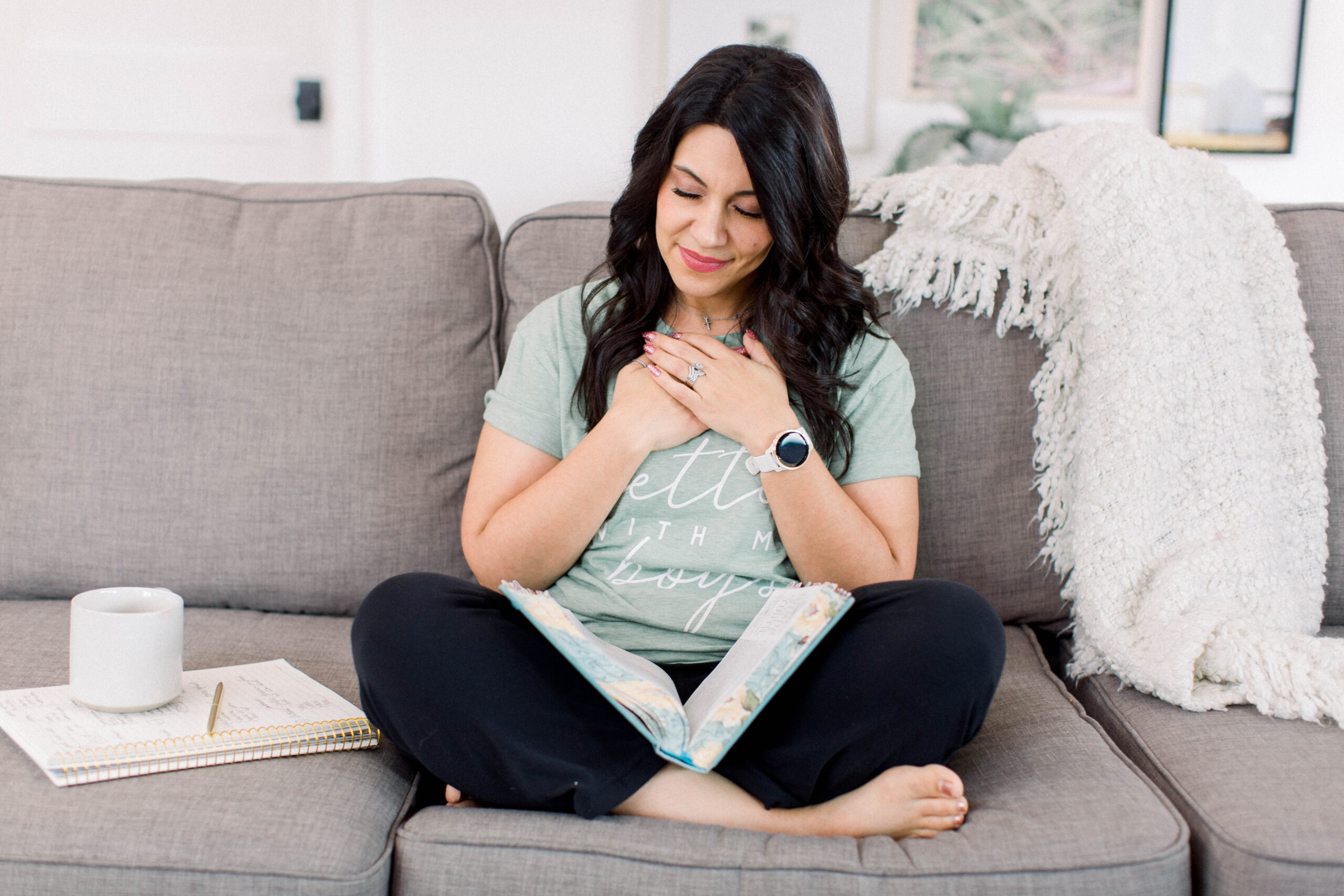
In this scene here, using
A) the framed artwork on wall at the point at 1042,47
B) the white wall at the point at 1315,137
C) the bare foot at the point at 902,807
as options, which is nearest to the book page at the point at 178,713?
the bare foot at the point at 902,807

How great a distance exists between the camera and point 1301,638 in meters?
1.04

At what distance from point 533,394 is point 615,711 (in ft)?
1.28

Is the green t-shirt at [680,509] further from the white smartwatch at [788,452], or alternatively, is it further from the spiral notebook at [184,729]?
the spiral notebook at [184,729]

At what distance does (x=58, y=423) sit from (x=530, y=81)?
55.1 inches

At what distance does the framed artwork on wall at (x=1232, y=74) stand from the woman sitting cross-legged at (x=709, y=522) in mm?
1686

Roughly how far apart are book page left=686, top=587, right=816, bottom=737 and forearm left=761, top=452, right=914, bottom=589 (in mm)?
84

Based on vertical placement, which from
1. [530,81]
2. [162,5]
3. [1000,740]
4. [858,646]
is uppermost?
[162,5]

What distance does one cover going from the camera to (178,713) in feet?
2.97

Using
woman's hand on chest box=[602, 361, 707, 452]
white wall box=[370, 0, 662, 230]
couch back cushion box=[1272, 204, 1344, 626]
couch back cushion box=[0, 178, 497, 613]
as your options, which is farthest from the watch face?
white wall box=[370, 0, 662, 230]

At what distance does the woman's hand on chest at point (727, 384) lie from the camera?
1.05m

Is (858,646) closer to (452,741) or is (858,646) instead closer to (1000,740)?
(1000,740)

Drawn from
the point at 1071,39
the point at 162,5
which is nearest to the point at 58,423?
the point at 162,5

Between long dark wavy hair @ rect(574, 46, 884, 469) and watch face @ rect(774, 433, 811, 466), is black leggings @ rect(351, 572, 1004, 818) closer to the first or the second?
watch face @ rect(774, 433, 811, 466)

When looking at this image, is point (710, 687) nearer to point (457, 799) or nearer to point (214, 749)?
point (457, 799)
